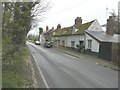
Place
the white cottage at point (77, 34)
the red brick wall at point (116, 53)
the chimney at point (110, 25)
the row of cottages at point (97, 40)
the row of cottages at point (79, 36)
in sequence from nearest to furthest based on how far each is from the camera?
the red brick wall at point (116, 53) < the row of cottages at point (97, 40) < the chimney at point (110, 25) < the row of cottages at point (79, 36) < the white cottage at point (77, 34)

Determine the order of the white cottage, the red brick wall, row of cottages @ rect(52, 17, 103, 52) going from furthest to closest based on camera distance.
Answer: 1. the white cottage
2. row of cottages @ rect(52, 17, 103, 52)
3. the red brick wall

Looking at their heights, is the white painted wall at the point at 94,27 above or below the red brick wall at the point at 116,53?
above

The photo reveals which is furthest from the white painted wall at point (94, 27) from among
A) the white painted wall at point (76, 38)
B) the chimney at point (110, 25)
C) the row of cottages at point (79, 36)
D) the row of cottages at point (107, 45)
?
the chimney at point (110, 25)

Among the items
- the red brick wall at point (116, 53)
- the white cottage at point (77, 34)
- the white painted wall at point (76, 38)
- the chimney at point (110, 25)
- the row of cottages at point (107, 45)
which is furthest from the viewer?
the white cottage at point (77, 34)

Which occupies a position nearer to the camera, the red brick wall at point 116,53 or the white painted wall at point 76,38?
the red brick wall at point 116,53

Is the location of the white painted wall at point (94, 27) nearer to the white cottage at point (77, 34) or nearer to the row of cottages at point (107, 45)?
the white cottage at point (77, 34)

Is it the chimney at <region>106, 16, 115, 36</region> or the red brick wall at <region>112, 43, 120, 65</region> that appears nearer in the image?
the red brick wall at <region>112, 43, 120, 65</region>

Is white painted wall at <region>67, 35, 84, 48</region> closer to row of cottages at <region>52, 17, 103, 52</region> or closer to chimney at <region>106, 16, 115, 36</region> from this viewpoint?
row of cottages at <region>52, 17, 103, 52</region>

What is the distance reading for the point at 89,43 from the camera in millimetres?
40562

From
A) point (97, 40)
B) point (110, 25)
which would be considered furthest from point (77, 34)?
point (97, 40)

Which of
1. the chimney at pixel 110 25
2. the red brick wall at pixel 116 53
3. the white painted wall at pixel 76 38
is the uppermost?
the chimney at pixel 110 25

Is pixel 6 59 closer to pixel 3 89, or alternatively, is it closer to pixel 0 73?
pixel 0 73

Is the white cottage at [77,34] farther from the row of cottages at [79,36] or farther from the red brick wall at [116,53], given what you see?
the red brick wall at [116,53]

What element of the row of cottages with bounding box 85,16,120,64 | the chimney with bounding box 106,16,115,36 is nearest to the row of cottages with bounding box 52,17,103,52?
the row of cottages with bounding box 85,16,120,64
